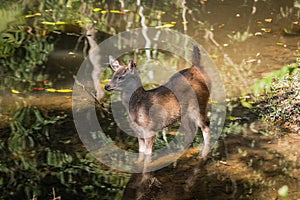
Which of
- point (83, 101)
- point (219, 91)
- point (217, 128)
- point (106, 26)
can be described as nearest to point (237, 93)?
point (219, 91)

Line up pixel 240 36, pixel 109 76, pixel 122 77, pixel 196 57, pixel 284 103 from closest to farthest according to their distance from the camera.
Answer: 1. pixel 122 77
2. pixel 196 57
3. pixel 284 103
4. pixel 109 76
5. pixel 240 36

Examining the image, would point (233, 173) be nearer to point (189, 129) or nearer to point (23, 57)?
point (189, 129)

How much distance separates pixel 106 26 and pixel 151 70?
2651 mm

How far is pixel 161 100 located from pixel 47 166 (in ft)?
5.06

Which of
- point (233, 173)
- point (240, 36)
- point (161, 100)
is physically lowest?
point (233, 173)

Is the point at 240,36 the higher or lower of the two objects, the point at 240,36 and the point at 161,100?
the lower

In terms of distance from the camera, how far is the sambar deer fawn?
19.7 ft

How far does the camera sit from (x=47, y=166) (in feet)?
19.5

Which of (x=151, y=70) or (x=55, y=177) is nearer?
(x=55, y=177)

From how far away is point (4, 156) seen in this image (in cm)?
610

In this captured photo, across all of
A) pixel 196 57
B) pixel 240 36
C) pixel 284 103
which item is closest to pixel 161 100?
pixel 196 57

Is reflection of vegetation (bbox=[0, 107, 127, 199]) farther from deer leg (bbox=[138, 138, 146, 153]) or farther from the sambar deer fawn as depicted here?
the sambar deer fawn

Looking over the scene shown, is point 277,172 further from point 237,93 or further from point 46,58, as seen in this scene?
point 46,58

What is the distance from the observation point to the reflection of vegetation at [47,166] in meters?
5.43
